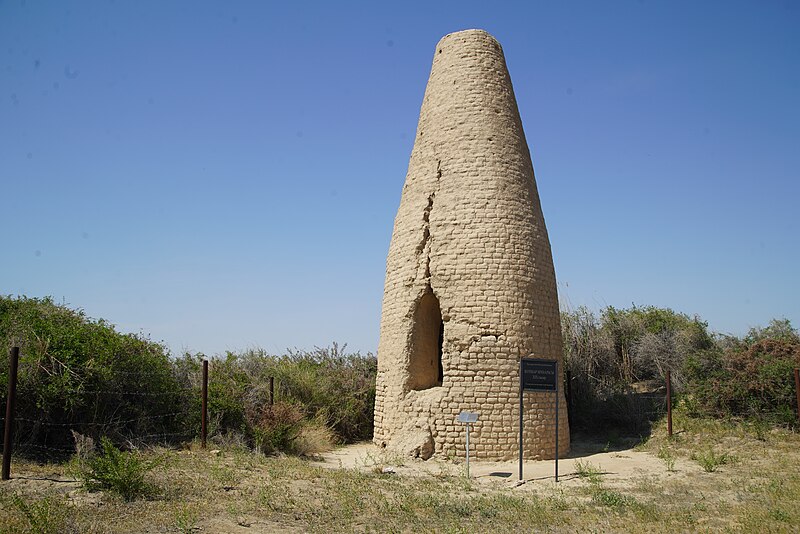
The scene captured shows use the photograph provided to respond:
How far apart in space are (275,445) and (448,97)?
26.4ft

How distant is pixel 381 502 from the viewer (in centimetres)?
791

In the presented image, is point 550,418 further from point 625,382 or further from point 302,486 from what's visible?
point 625,382

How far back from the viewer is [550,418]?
39.0 ft

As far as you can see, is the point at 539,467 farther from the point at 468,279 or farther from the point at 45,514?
the point at 45,514

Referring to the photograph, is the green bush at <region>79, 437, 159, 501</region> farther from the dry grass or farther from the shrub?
the shrub

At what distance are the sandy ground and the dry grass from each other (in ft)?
0.61

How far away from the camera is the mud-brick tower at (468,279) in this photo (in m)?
11.6

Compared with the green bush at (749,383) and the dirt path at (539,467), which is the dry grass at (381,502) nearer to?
the dirt path at (539,467)

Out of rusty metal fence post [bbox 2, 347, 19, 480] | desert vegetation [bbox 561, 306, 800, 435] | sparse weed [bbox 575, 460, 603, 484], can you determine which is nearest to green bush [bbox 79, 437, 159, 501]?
rusty metal fence post [bbox 2, 347, 19, 480]

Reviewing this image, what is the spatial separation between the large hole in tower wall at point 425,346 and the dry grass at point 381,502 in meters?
2.81

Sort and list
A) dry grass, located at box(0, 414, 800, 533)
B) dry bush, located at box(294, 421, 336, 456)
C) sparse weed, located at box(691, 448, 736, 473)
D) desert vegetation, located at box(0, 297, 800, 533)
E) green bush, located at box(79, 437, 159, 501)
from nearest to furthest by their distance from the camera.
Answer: dry grass, located at box(0, 414, 800, 533) → desert vegetation, located at box(0, 297, 800, 533) → green bush, located at box(79, 437, 159, 501) → sparse weed, located at box(691, 448, 736, 473) → dry bush, located at box(294, 421, 336, 456)

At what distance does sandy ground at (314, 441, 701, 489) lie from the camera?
9867 millimetres

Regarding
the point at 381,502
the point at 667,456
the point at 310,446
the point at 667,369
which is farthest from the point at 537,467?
the point at 667,369

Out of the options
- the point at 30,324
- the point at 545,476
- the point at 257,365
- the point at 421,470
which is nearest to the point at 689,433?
the point at 545,476
